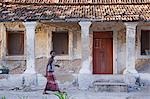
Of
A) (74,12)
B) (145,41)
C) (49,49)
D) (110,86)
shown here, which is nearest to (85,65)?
(110,86)

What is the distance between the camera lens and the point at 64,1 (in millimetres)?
18734

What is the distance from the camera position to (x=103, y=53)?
784 inches

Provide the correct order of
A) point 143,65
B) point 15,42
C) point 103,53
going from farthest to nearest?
point 103,53 → point 15,42 → point 143,65

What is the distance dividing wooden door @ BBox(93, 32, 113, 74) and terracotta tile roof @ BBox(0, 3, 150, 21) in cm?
193

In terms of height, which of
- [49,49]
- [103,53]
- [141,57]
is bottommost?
[141,57]

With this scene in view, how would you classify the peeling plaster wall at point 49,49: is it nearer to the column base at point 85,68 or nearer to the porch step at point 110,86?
the column base at point 85,68

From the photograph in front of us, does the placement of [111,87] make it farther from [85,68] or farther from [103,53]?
[103,53]

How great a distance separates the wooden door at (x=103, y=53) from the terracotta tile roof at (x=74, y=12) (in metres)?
1.93

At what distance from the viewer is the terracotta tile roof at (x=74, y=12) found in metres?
16.8

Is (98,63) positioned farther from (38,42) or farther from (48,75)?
(48,75)

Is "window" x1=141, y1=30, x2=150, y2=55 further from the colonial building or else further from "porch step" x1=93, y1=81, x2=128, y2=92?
"porch step" x1=93, y1=81, x2=128, y2=92

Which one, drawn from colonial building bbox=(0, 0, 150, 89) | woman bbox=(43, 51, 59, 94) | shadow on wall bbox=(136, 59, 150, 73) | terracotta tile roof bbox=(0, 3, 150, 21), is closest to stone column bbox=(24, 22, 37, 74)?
terracotta tile roof bbox=(0, 3, 150, 21)

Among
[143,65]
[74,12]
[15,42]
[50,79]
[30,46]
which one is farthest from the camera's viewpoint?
[15,42]

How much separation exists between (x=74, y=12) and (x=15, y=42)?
13.0 ft
